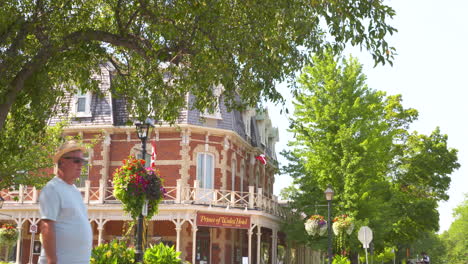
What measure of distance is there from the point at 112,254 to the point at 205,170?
17.0 m

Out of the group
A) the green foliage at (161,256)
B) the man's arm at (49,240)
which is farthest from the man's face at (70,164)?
the green foliage at (161,256)

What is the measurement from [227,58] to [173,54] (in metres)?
1.20

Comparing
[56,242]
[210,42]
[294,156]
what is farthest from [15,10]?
[294,156]

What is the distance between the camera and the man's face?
477 centimetres

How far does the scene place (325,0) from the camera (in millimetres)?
8820

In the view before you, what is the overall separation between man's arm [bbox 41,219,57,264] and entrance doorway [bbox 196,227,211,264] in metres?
24.7

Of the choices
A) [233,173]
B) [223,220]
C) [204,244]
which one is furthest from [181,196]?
[233,173]

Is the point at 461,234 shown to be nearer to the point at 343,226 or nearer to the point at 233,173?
the point at 233,173

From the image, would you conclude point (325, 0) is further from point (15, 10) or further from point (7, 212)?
point (7, 212)

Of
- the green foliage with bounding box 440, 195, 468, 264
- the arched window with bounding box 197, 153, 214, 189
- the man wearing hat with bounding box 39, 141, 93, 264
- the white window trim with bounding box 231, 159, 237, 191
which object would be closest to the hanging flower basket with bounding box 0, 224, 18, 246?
the arched window with bounding box 197, 153, 214, 189

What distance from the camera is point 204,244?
94.8 ft

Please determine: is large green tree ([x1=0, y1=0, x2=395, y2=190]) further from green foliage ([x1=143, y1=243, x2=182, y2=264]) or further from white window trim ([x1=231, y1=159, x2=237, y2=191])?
white window trim ([x1=231, y1=159, x2=237, y2=191])

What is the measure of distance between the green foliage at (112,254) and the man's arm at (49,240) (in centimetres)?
724

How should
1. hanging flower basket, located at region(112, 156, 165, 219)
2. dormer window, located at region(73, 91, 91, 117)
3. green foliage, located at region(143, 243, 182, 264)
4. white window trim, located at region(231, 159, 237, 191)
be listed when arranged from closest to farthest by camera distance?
green foliage, located at region(143, 243, 182, 264) → hanging flower basket, located at region(112, 156, 165, 219) → dormer window, located at region(73, 91, 91, 117) → white window trim, located at region(231, 159, 237, 191)
